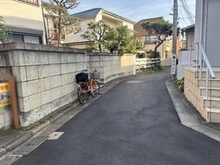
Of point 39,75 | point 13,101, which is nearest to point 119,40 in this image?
point 39,75

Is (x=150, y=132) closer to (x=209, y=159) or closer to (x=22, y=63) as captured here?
(x=209, y=159)

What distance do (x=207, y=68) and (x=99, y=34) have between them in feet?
30.4

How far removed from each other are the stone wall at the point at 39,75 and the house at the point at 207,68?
4.00 m

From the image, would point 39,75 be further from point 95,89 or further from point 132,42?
point 132,42

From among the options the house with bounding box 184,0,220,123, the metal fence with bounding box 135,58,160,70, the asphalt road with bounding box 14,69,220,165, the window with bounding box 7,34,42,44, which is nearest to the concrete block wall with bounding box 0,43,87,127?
the asphalt road with bounding box 14,69,220,165

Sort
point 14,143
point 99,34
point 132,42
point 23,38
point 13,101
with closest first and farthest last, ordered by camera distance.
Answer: point 14,143
point 13,101
point 23,38
point 99,34
point 132,42

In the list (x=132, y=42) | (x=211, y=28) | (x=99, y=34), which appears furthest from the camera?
(x=132, y=42)

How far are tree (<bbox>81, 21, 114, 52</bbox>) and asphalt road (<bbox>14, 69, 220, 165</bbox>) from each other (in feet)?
25.9

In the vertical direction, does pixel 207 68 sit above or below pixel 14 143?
above

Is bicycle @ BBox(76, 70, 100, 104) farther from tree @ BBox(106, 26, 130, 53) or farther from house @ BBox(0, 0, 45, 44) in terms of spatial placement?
tree @ BBox(106, 26, 130, 53)

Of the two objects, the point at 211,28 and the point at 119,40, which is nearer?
the point at 211,28

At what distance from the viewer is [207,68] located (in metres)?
4.30

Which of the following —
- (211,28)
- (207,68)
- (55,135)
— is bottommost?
(55,135)

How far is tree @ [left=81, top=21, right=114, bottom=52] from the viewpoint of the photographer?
12156mm
